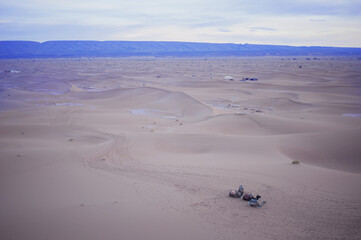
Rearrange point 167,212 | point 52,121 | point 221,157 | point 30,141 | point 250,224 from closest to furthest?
point 250,224, point 167,212, point 221,157, point 30,141, point 52,121

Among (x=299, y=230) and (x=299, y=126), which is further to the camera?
(x=299, y=126)

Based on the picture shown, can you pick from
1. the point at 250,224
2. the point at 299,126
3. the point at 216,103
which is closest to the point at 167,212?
the point at 250,224

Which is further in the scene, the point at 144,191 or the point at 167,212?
the point at 144,191

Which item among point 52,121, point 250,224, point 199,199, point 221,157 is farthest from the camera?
point 52,121

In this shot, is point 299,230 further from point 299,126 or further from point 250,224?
point 299,126

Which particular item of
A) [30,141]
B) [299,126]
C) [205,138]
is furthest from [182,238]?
[299,126]

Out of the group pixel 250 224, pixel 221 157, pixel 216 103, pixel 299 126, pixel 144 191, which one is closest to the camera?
pixel 250 224

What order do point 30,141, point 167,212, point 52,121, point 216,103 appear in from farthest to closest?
point 216,103
point 52,121
point 30,141
point 167,212

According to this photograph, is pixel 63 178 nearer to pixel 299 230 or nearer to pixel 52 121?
pixel 299 230
